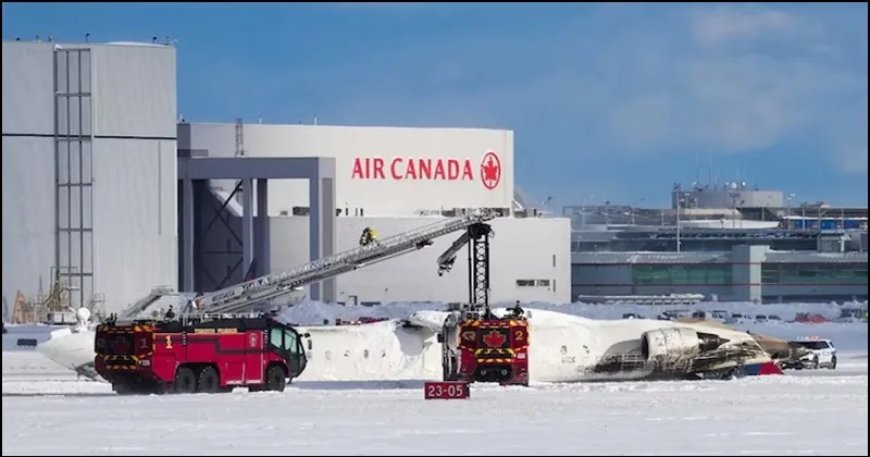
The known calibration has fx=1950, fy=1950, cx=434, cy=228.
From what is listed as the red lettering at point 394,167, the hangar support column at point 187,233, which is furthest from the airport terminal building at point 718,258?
the hangar support column at point 187,233

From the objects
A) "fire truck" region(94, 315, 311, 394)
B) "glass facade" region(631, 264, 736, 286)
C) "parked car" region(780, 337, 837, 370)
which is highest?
"glass facade" region(631, 264, 736, 286)

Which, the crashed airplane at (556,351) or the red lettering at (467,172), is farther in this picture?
the red lettering at (467,172)

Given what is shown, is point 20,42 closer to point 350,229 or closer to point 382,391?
point 350,229

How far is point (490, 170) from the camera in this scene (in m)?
110

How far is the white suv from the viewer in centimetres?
5903

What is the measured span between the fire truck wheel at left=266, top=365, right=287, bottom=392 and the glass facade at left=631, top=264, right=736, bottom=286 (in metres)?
77.8

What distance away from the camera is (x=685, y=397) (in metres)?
40.5

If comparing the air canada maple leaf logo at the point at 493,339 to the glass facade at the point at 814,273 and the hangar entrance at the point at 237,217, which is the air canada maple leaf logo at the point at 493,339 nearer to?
the hangar entrance at the point at 237,217

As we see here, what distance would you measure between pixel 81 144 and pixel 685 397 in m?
55.6

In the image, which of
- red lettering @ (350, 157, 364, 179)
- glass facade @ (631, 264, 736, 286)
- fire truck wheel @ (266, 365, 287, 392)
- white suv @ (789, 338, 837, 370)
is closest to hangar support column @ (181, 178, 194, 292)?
red lettering @ (350, 157, 364, 179)

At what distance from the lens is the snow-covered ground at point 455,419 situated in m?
26.5

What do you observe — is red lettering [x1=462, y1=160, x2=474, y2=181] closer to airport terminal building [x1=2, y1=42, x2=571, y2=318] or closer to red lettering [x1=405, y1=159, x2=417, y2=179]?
airport terminal building [x1=2, y1=42, x2=571, y2=318]

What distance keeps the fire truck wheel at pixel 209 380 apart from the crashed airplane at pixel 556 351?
708cm

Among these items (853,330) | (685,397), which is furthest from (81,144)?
(685,397)
